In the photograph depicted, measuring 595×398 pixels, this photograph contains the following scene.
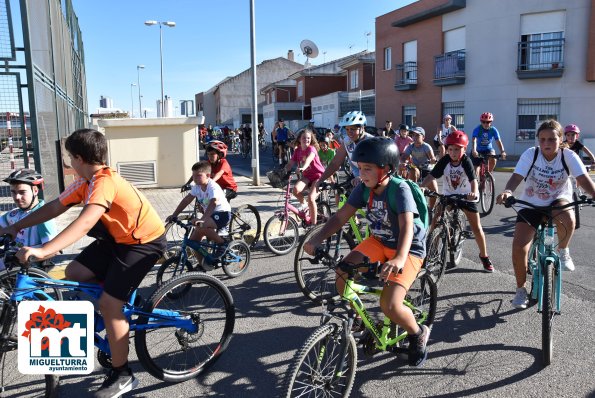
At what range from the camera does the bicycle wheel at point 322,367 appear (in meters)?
2.97

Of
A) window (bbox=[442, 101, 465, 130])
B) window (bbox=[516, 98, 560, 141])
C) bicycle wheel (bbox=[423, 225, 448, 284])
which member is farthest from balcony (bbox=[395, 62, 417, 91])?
bicycle wheel (bbox=[423, 225, 448, 284])

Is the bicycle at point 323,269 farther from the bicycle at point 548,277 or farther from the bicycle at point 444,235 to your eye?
the bicycle at point 548,277

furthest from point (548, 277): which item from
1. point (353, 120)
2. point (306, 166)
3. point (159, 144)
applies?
point (159, 144)

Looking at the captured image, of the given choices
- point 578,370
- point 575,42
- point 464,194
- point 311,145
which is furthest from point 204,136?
point 578,370

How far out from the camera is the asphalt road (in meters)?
3.65

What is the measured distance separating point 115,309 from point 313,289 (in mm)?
2506

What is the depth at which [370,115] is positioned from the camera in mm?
36656

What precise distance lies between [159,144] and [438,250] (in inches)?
372

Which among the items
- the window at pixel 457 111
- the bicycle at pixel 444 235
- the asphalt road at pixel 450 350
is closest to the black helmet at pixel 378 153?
the asphalt road at pixel 450 350

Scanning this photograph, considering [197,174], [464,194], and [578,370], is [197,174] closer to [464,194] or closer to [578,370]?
[464,194]

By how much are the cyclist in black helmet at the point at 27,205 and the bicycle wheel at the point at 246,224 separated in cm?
254

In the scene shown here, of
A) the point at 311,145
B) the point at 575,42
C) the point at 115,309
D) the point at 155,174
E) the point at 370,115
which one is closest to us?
the point at 115,309

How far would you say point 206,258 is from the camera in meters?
5.92

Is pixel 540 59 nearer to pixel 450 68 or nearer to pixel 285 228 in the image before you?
pixel 450 68
